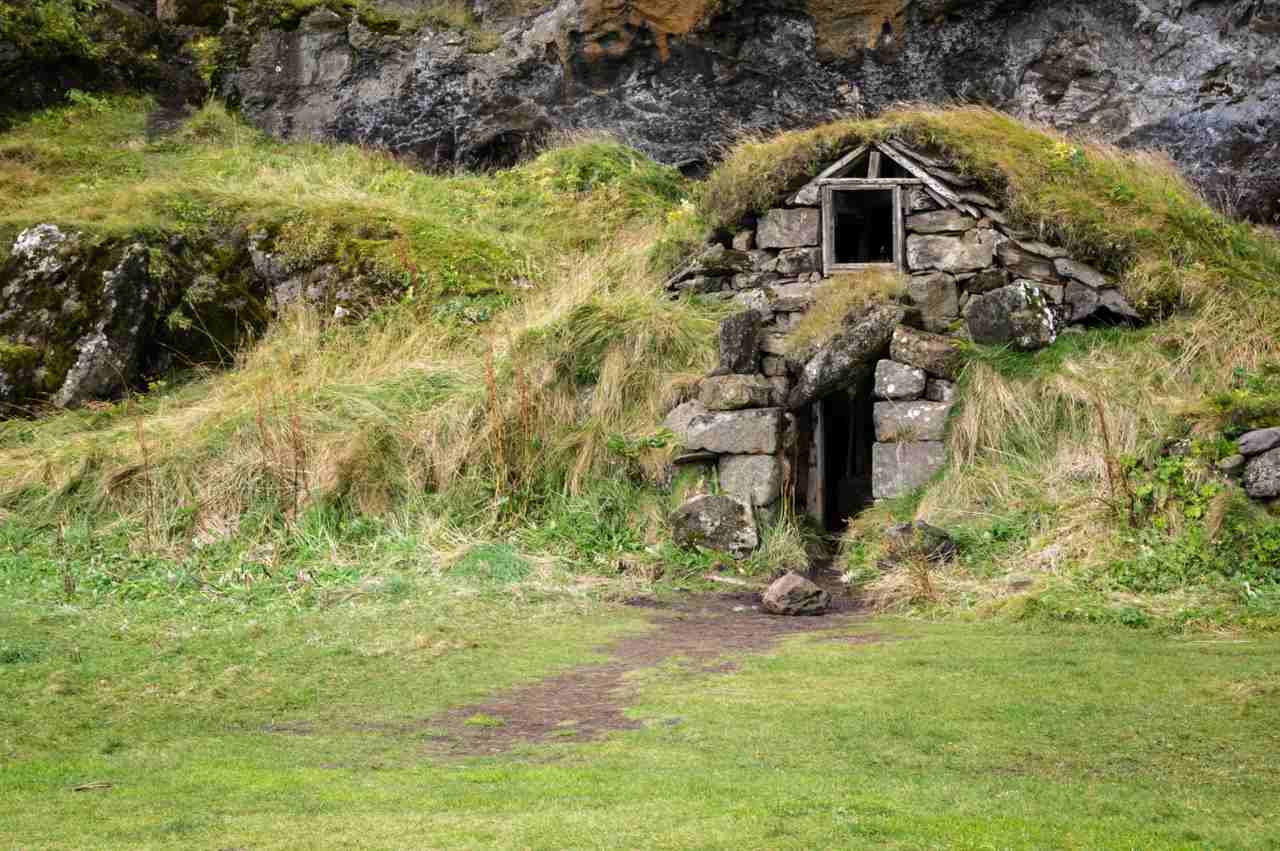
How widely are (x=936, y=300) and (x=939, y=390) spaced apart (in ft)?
3.53

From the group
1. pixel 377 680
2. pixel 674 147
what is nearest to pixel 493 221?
pixel 674 147

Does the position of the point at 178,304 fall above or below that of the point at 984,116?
below

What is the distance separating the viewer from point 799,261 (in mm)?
14344

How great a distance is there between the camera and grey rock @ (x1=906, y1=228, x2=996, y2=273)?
13.6m

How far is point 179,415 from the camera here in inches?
565

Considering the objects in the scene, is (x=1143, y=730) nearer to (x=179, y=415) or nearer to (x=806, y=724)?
(x=806, y=724)

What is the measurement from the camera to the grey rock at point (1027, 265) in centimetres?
1340

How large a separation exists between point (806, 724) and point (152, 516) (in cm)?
767

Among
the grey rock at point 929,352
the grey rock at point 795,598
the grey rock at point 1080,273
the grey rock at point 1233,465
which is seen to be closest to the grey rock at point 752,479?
the grey rock at point 929,352

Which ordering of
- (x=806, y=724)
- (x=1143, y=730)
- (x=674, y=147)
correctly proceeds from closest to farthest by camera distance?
(x=1143, y=730) → (x=806, y=724) → (x=674, y=147)

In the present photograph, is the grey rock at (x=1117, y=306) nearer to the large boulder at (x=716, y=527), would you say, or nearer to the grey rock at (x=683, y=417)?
the grey rock at (x=683, y=417)

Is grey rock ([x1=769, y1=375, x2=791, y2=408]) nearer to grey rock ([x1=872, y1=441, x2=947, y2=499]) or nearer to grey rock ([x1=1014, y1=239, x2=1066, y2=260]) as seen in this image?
grey rock ([x1=872, y1=441, x2=947, y2=499])

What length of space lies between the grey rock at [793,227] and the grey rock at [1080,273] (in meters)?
2.42

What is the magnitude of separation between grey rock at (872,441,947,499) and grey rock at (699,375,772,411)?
118cm
